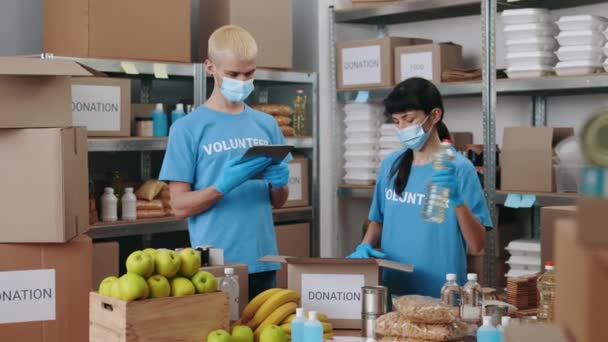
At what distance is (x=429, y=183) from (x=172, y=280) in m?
1.06

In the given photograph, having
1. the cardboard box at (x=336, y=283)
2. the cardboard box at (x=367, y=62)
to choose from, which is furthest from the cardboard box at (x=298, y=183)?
the cardboard box at (x=336, y=283)

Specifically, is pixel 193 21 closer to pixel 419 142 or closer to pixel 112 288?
pixel 419 142

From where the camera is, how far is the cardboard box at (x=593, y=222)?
81 cm

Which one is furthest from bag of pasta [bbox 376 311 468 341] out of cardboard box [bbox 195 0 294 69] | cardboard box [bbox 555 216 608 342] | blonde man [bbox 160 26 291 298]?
cardboard box [bbox 195 0 294 69]

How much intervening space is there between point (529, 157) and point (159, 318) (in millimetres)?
A: 2415

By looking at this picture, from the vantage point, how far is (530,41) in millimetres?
4242

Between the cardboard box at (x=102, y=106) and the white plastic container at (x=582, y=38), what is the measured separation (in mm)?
2122

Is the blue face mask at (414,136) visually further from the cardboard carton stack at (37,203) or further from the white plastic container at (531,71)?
the white plastic container at (531,71)

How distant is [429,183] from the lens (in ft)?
10.0

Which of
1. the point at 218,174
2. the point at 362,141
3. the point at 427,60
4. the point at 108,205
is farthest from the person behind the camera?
the point at 362,141

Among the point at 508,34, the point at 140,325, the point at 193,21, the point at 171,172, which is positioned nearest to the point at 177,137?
the point at 171,172

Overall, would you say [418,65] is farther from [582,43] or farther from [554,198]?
[554,198]

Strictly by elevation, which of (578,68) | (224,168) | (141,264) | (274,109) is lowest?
(141,264)

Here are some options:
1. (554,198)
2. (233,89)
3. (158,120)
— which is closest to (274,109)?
(158,120)
